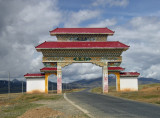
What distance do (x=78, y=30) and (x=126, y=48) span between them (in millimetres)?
10253

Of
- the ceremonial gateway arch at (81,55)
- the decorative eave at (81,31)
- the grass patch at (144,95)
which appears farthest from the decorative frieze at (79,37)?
the grass patch at (144,95)

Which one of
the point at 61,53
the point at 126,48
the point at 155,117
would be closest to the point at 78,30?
the point at 61,53

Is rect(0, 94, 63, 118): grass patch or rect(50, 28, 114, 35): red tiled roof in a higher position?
rect(50, 28, 114, 35): red tiled roof

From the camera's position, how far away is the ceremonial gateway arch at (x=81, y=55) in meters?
37.6

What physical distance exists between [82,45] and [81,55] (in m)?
1.93

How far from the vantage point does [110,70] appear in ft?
128

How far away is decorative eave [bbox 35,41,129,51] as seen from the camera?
37000mm

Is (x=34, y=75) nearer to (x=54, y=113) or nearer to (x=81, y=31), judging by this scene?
(x=81, y=31)

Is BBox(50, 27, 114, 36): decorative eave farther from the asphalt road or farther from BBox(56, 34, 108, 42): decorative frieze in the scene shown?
the asphalt road

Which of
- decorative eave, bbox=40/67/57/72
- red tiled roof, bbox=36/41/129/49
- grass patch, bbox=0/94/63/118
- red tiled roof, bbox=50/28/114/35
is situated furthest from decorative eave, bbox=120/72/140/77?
grass patch, bbox=0/94/63/118

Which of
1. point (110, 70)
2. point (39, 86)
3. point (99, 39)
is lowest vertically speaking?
point (39, 86)

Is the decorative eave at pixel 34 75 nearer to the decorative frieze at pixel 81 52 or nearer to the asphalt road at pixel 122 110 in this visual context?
the decorative frieze at pixel 81 52

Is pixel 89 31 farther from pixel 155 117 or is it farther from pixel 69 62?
pixel 155 117

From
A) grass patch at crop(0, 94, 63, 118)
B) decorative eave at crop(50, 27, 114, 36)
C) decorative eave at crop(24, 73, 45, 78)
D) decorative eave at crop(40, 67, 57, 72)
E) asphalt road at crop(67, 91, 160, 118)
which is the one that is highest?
decorative eave at crop(50, 27, 114, 36)
